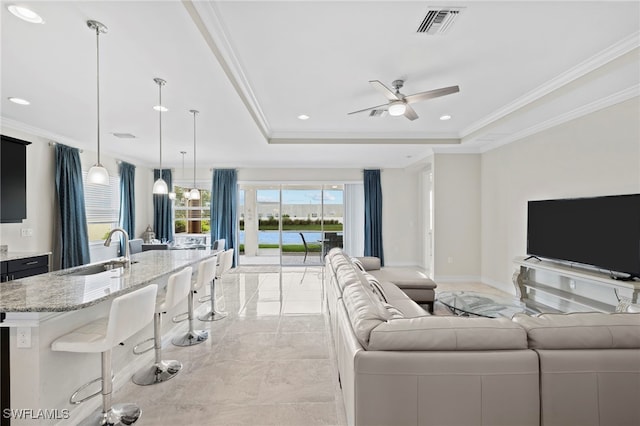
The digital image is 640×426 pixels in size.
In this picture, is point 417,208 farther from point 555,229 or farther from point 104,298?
point 104,298

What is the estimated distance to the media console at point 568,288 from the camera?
3.19 metres

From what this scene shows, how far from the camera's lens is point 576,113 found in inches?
153

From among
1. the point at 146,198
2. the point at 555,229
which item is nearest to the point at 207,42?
the point at 555,229

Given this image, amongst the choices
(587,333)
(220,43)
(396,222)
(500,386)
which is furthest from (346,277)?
(396,222)

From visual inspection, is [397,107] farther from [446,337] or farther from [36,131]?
[36,131]

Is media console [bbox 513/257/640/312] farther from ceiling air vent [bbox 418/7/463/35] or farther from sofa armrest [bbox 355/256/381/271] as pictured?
ceiling air vent [bbox 418/7/463/35]

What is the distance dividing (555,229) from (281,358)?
3795mm

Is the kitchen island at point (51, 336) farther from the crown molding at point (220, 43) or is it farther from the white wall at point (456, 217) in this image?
the white wall at point (456, 217)

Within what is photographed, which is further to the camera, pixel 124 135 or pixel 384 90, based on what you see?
pixel 124 135

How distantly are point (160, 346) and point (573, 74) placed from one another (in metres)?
4.66

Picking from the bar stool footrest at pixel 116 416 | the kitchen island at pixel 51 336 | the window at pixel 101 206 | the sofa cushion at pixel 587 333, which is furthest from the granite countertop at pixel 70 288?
the window at pixel 101 206

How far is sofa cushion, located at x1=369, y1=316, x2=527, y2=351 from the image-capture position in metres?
1.59

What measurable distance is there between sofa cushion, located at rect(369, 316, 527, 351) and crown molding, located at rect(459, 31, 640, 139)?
8.74ft

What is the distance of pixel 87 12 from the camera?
204 cm
